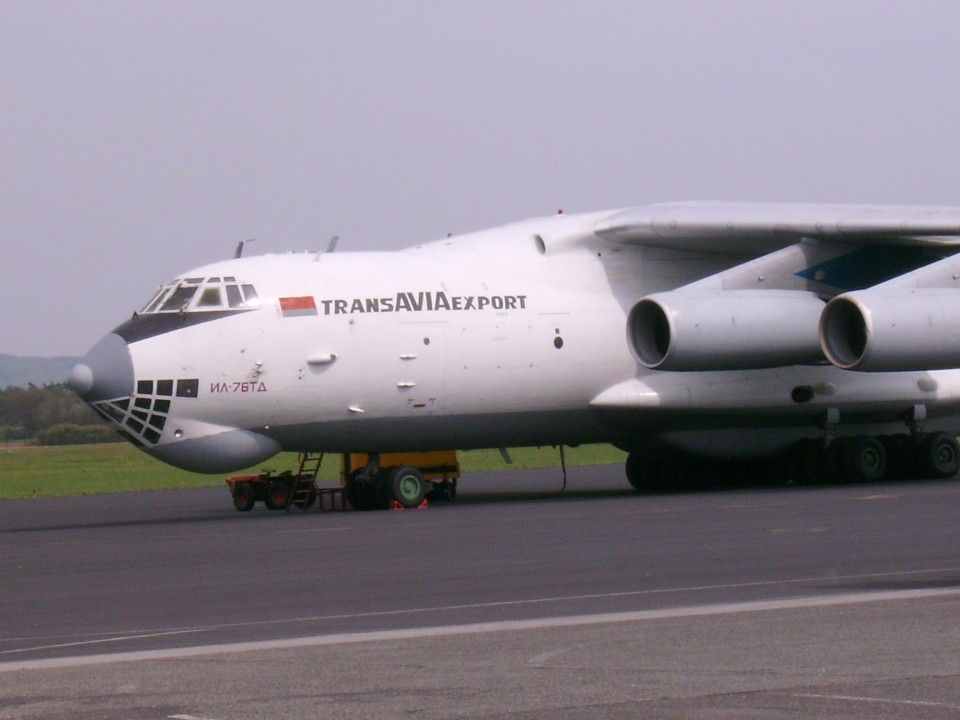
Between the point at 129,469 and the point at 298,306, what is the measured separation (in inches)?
901

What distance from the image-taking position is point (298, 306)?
22.1 meters

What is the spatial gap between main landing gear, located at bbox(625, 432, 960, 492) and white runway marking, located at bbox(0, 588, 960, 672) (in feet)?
44.1

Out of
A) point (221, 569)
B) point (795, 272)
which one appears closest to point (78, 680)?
point (221, 569)

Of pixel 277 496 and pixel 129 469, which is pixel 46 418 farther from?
pixel 277 496

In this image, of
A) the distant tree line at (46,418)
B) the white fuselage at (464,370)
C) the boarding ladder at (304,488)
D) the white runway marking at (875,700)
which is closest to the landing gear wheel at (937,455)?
the white fuselage at (464,370)

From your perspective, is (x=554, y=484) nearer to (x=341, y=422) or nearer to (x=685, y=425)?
(x=685, y=425)

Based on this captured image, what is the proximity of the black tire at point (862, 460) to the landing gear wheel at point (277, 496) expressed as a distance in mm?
8154

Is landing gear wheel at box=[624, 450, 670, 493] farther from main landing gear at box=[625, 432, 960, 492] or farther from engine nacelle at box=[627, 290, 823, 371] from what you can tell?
engine nacelle at box=[627, 290, 823, 371]

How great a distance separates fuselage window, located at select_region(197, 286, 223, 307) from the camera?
71.7ft

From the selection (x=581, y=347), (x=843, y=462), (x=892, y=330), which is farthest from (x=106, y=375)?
(x=843, y=462)

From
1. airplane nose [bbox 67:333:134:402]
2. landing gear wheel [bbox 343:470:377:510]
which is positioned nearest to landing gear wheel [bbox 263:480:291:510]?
landing gear wheel [bbox 343:470:377:510]

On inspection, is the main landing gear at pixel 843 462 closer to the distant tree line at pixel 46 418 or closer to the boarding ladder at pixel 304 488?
the boarding ladder at pixel 304 488

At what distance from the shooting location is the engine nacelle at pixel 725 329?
72.1ft

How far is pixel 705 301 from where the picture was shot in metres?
22.3
